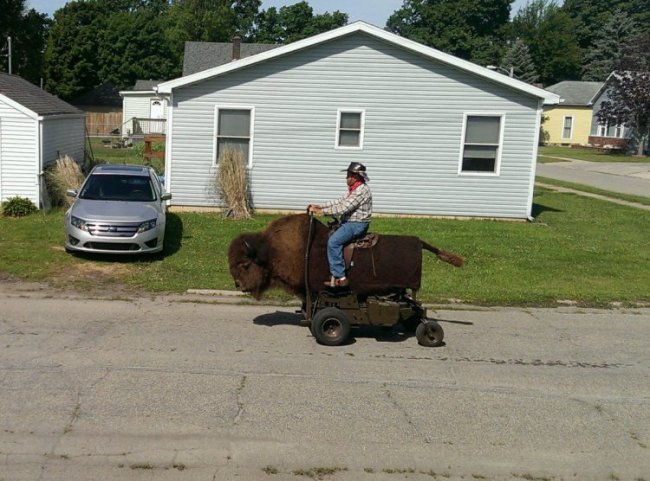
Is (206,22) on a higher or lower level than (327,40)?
higher

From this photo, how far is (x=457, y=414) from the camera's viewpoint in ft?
18.7

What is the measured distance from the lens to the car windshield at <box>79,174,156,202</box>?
13061mm

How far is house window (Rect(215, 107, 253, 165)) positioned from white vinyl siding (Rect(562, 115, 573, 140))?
2129 inches

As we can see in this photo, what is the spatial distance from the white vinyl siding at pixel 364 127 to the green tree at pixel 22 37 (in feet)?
129

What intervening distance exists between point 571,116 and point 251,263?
206ft

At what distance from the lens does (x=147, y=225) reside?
11898 mm

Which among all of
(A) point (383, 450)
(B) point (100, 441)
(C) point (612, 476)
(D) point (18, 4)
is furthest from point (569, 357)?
(D) point (18, 4)

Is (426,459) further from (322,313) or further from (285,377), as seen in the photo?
(322,313)

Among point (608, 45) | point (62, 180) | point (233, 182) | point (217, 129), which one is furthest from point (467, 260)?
point (608, 45)

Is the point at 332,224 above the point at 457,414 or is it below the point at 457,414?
above

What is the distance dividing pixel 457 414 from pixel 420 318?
229cm

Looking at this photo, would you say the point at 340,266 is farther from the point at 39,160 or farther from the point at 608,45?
the point at 608,45

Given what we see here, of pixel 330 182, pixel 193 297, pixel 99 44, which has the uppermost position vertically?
pixel 99 44

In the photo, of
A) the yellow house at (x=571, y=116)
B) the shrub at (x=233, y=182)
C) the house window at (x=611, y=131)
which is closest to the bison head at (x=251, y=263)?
the shrub at (x=233, y=182)
